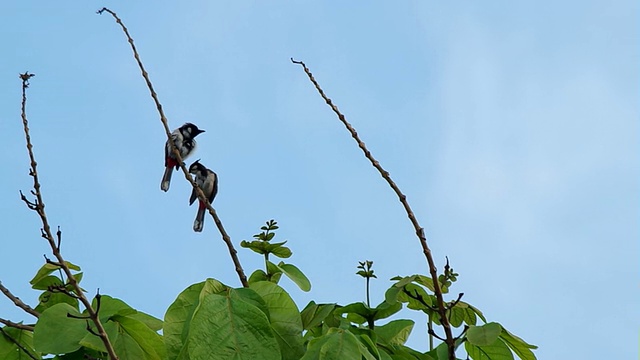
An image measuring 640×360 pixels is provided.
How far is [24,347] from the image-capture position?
7.53 ft

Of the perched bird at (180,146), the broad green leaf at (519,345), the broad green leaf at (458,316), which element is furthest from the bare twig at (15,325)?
the perched bird at (180,146)

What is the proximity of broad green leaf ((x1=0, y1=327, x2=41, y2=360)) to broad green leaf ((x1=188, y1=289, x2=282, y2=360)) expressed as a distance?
0.70 m

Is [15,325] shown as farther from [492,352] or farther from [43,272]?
[492,352]

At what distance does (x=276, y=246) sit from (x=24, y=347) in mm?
781

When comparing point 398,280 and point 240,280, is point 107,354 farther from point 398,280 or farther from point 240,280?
point 398,280

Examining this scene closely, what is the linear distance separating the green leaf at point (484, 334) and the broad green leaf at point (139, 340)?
75cm

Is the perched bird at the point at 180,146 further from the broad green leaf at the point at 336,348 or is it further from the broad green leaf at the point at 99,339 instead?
the broad green leaf at the point at 336,348

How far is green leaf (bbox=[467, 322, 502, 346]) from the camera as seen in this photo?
77.2 inches

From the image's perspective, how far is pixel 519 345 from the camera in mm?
2178

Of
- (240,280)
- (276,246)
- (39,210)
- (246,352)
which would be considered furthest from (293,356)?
(39,210)

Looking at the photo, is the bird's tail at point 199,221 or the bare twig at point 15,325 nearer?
the bare twig at point 15,325

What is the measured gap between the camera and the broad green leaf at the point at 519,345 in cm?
216

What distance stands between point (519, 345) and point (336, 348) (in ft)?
2.06

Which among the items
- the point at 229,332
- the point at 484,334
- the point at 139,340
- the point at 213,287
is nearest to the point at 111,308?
the point at 139,340
